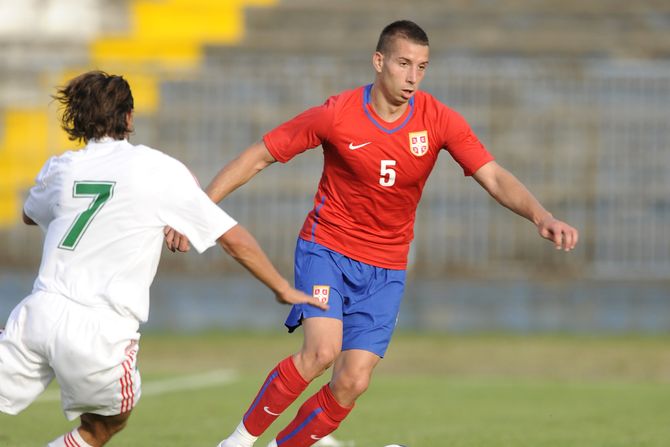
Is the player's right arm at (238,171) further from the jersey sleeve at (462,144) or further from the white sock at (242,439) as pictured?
the white sock at (242,439)

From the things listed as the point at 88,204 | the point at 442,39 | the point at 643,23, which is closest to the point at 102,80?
the point at 88,204

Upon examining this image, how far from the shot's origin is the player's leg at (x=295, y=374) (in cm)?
613

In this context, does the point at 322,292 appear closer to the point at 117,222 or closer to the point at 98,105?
the point at 117,222

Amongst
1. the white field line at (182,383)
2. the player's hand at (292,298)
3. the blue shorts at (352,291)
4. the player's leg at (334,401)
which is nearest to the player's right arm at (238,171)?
the blue shorts at (352,291)

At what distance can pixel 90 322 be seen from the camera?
4973 millimetres

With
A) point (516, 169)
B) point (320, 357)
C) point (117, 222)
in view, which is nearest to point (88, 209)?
point (117, 222)

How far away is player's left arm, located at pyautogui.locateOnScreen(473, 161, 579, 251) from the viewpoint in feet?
19.2

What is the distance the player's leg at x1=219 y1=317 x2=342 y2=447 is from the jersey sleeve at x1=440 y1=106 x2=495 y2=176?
Answer: 102cm

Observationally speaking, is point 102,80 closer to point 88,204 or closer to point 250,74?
point 88,204

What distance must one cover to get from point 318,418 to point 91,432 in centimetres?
127

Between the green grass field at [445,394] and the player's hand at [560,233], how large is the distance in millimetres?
2081

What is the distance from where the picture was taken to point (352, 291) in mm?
6469

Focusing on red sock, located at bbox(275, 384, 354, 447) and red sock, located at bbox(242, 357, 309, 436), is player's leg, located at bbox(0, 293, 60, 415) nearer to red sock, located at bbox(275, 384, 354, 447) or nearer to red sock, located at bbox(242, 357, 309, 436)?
red sock, located at bbox(242, 357, 309, 436)

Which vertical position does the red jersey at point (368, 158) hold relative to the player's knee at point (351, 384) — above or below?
above
